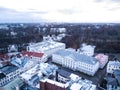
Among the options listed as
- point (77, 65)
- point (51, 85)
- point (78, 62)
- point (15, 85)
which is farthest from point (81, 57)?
point (15, 85)

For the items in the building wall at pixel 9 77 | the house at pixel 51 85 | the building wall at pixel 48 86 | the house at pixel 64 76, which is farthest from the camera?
the building wall at pixel 9 77

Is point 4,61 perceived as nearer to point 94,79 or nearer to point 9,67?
point 9,67

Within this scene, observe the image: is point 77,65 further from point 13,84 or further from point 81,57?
point 13,84

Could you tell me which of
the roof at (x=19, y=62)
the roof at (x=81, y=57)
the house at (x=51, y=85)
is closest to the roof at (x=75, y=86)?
the house at (x=51, y=85)

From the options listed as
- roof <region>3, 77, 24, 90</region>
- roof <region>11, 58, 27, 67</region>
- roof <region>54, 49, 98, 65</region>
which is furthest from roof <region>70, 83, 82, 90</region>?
roof <region>11, 58, 27, 67</region>

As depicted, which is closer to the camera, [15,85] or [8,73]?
[15,85]

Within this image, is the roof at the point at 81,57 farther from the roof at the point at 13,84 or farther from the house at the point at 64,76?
the roof at the point at 13,84

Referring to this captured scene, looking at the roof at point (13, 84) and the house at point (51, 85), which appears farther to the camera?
Answer: the roof at point (13, 84)

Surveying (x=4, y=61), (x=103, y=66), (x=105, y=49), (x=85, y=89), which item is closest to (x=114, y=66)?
(x=103, y=66)

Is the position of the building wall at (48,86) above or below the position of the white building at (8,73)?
above

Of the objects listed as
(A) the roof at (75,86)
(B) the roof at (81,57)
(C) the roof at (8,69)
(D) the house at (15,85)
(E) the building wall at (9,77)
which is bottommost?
(E) the building wall at (9,77)
